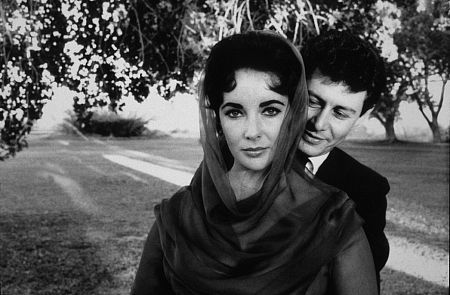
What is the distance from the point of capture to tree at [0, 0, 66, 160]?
3332 millimetres

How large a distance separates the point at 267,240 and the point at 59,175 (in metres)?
4.51

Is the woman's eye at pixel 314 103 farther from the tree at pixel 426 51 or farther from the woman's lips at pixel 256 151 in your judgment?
the tree at pixel 426 51

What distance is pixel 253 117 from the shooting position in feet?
3.04

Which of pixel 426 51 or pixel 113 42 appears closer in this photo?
pixel 113 42

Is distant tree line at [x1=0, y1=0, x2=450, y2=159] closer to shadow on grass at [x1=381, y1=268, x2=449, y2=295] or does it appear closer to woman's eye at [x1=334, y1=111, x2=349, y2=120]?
shadow on grass at [x1=381, y1=268, x2=449, y2=295]

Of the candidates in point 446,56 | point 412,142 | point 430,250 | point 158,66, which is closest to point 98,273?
point 158,66


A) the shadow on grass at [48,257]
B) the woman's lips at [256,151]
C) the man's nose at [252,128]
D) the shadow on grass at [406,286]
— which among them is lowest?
the shadow on grass at [406,286]

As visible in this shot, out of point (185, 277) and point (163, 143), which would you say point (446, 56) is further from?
point (185, 277)

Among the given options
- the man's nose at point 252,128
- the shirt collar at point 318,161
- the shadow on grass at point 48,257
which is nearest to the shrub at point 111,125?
the shadow on grass at point 48,257

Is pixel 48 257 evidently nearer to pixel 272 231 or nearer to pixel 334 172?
pixel 334 172

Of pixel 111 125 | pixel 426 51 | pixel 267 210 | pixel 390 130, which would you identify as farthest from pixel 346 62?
pixel 390 130

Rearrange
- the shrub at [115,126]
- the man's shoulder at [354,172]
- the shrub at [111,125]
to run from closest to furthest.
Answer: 1. the man's shoulder at [354,172]
2. the shrub at [111,125]
3. the shrub at [115,126]

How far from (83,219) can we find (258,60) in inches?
173

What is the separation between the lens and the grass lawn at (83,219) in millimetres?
4145
